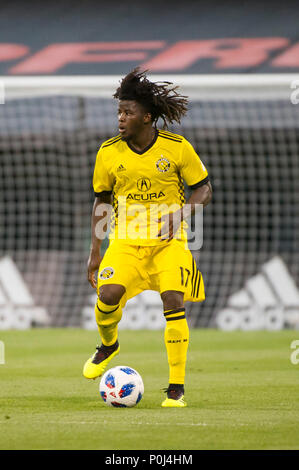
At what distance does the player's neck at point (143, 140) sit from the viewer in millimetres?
7137

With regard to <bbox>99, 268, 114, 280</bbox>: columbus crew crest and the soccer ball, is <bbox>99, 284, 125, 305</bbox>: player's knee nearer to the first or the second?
<bbox>99, 268, 114, 280</bbox>: columbus crew crest

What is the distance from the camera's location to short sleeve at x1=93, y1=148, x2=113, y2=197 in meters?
7.23

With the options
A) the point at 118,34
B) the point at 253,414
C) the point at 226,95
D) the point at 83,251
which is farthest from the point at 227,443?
Answer: the point at 118,34

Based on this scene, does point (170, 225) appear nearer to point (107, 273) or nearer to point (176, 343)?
point (107, 273)

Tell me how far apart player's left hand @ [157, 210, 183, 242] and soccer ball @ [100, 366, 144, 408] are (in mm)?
1091

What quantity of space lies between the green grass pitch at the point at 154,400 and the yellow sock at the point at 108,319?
17.7 inches

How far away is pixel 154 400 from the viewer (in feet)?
22.7

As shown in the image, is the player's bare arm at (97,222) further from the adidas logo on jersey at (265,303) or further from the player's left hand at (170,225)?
the adidas logo on jersey at (265,303)

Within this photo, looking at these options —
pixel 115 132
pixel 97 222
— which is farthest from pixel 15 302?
pixel 97 222

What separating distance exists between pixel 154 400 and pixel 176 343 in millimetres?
506

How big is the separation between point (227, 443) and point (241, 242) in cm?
1230
